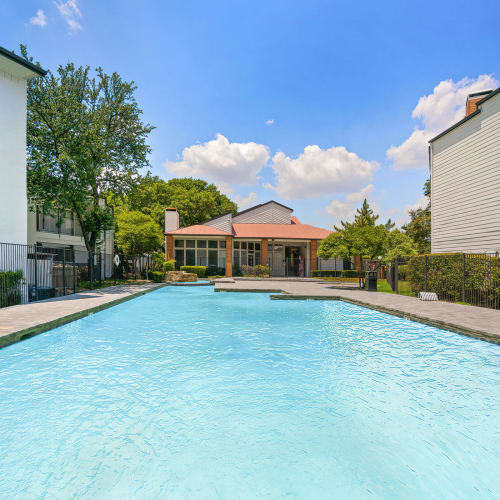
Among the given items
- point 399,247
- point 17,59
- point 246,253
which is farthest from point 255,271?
point 17,59

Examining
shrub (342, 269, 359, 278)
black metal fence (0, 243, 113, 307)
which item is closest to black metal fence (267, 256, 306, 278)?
shrub (342, 269, 359, 278)

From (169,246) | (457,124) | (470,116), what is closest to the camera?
(470,116)

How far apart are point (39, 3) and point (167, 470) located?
15.0m

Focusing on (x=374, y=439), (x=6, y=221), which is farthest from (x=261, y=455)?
(x=6, y=221)

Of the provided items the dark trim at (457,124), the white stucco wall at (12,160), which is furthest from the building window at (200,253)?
the dark trim at (457,124)

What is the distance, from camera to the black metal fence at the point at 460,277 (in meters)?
9.05

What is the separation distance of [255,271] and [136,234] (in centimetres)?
1058

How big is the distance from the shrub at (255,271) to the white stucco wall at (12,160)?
17.3 metres

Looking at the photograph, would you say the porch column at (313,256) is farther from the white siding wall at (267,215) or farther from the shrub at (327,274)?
the white siding wall at (267,215)

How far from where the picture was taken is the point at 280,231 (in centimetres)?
2736

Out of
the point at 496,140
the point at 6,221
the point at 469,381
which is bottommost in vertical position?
the point at 469,381

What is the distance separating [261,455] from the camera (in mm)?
2664

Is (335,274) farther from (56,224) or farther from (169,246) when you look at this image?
(56,224)

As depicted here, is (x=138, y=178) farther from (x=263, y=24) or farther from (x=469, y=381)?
(x=469, y=381)
